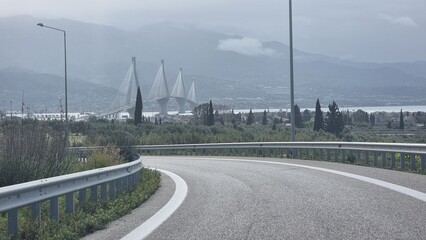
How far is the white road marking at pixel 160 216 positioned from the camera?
9.65m

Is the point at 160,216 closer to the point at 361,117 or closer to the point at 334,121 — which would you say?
the point at 334,121

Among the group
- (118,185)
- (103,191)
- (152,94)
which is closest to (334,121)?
(118,185)

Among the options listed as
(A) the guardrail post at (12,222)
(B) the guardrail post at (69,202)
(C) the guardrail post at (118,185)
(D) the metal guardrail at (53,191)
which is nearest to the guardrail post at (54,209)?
(D) the metal guardrail at (53,191)

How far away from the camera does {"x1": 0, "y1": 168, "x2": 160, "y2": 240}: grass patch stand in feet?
29.9

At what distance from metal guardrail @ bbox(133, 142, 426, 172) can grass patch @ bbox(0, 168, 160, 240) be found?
8.48m

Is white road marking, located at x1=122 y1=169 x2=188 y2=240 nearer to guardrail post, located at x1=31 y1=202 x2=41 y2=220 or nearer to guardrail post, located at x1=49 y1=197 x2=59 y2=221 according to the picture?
guardrail post, located at x1=49 y1=197 x2=59 y2=221

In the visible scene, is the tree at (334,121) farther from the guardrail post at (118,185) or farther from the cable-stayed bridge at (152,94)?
the guardrail post at (118,185)

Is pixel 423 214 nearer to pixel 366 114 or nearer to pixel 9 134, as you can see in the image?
pixel 9 134

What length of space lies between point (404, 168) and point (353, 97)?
593ft

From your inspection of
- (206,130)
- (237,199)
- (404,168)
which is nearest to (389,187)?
(237,199)

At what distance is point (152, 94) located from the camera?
463 ft

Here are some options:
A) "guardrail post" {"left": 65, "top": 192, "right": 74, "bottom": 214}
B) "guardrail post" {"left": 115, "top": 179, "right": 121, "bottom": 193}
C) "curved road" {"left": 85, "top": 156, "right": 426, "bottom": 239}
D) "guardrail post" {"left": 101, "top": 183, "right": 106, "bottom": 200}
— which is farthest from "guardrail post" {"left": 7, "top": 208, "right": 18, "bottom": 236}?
"guardrail post" {"left": 115, "top": 179, "right": 121, "bottom": 193}

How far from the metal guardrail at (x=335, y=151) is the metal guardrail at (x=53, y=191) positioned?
875 cm

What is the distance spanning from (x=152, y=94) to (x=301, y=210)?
130 meters
